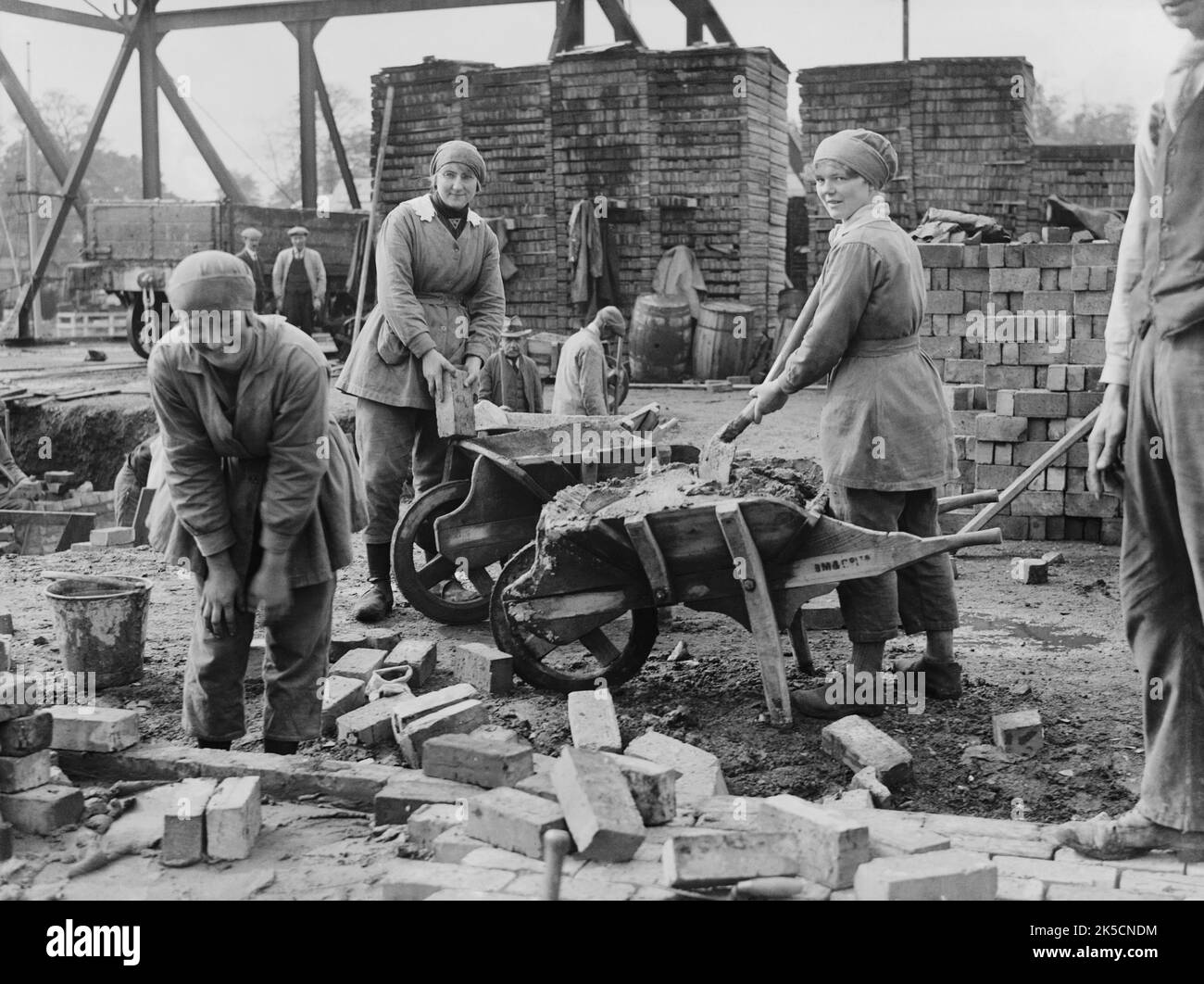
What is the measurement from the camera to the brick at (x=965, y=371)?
987 centimetres

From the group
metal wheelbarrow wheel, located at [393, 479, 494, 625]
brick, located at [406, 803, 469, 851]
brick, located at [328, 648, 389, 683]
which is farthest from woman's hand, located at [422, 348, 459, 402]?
brick, located at [406, 803, 469, 851]

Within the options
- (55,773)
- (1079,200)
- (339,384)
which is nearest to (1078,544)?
(339,384)

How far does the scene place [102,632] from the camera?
529cm

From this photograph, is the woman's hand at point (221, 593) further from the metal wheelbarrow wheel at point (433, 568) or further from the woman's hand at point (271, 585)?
the metal wheelbarrow wheel at point (433, 568)

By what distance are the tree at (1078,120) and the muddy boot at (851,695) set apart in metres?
29.6

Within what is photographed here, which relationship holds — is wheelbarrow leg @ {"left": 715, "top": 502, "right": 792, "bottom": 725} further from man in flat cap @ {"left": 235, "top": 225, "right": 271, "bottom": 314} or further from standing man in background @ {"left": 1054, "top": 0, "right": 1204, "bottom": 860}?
man in flat cap @ {"left": 235, "top": 225, "right": 271, "bottom": 314}

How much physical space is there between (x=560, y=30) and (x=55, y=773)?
1668 centimetres

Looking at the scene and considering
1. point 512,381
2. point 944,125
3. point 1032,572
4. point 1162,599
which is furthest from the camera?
point 944,125

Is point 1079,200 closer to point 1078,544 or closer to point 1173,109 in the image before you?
point 1078,544

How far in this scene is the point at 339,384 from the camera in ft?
20.6

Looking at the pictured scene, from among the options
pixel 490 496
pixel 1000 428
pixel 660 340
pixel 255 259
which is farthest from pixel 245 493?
pixel 255 259

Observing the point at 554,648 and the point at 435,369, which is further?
the point at 435,369

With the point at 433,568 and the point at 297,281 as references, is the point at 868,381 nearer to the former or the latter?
the point at 433,568

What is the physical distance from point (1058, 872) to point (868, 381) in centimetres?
210
